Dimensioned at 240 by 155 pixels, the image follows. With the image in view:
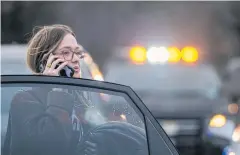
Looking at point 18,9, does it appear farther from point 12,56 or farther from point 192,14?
point 12,56

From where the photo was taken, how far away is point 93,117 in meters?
3.55

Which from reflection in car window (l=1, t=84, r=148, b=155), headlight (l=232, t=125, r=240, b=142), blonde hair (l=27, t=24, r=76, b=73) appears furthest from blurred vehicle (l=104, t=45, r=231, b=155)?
reflection in car window (l=1, t=84, r=148, b=155)

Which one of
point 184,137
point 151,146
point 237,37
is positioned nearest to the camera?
point 151,146

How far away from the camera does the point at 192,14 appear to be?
850 inches

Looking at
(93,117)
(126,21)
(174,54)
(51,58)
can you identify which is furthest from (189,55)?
(126,21)

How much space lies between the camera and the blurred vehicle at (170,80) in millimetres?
10398

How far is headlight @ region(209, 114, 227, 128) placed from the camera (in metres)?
9.13

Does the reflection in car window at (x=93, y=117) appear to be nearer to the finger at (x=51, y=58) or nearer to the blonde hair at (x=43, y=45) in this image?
the finger at (x=51, y=58)

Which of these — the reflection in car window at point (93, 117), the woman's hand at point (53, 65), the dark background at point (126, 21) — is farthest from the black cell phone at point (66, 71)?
the dark background at point (126, 21)

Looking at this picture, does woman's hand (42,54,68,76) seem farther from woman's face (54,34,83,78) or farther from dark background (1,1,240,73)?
dark background (1,1,240,73)

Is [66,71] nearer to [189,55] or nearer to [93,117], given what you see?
[93,117]

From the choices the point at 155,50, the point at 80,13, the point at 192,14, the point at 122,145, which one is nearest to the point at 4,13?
the point at 80,13

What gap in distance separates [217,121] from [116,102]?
6.04 metres

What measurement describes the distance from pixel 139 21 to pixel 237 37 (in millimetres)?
4299
